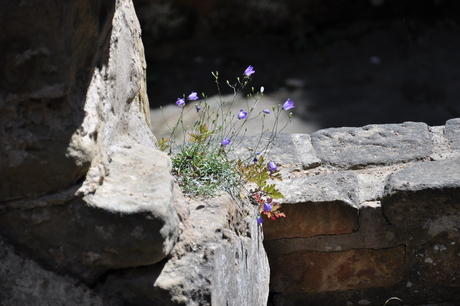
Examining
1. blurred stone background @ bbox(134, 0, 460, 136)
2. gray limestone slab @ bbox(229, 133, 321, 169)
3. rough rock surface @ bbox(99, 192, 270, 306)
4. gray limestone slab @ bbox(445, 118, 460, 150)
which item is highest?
blurred stone background @ bbox(134, 0, 460, 136)

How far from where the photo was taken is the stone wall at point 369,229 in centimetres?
202

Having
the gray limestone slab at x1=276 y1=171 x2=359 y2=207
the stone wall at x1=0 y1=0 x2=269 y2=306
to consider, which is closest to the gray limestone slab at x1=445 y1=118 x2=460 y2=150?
the gray limestone slab at x1=276 y1=171 x2=359 y2=207

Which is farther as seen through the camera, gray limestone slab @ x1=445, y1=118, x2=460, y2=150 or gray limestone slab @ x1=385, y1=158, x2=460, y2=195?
gray limestone slab @ x1=445, y1=118, x2=460, y2=150

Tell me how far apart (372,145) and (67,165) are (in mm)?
1622

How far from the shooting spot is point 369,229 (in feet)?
6.79

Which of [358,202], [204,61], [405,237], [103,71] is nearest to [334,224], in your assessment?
[358,202]

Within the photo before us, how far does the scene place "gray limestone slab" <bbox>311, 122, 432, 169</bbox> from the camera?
233 cm

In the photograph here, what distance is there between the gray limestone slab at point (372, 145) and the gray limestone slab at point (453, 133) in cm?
9

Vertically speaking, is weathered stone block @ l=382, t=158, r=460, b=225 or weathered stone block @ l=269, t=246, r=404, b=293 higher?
weathered stone block @ l=382, t=158, r=460, b=225

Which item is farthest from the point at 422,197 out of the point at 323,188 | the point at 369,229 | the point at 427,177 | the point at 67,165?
the point at 67,165

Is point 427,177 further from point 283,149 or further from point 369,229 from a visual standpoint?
point 283,149

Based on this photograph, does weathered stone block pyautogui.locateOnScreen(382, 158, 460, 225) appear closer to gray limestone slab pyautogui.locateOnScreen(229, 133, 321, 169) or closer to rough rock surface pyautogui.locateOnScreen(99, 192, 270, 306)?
gray limestone slab pyautogui.locateOnScreen(229, 133, 321, 169)

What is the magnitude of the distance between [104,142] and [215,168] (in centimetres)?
56

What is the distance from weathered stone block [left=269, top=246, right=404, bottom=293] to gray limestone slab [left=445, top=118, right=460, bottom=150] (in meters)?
0.59
